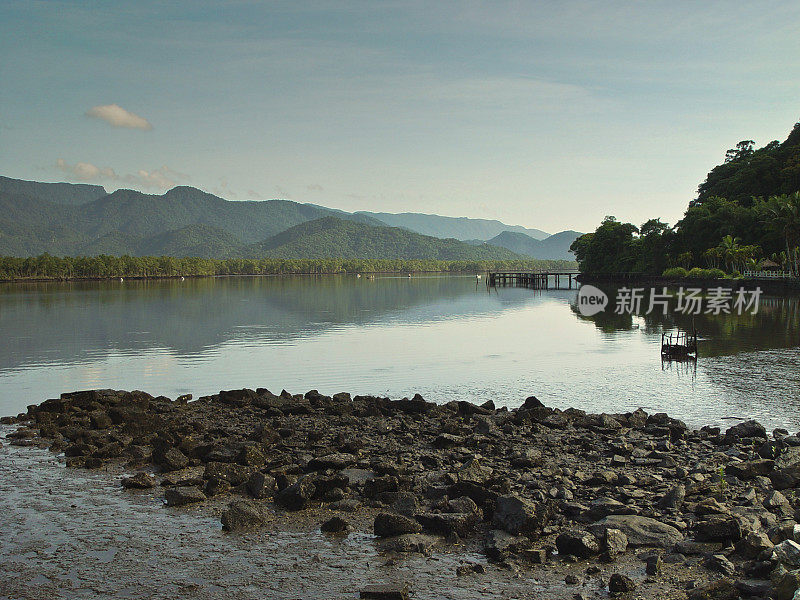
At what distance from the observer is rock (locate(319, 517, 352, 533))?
10.5 meters

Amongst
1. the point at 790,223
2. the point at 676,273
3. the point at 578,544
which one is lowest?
the point at 578,544

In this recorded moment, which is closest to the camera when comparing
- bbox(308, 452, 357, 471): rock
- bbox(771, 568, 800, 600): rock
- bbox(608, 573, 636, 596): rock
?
bbox(771, 568, 800, 600): rock

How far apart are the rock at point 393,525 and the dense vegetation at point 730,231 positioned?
85.2 metres

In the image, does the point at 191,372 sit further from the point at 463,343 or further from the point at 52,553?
the point at 52,553

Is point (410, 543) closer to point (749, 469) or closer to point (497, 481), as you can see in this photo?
point (497, 481)

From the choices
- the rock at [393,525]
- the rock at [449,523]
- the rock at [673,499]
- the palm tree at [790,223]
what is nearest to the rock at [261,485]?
the rock at [393,525]

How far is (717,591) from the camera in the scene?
7.84m

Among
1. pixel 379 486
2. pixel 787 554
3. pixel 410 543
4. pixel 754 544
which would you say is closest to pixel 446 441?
pixel 379 486

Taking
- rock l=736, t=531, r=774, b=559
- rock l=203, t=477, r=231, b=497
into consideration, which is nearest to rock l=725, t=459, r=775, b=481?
rock l=736, t=531, r=774, b=559

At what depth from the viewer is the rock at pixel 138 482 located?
1291 centimetres

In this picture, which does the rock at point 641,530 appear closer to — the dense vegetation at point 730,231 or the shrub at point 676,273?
the dense vegetation at point 730,231

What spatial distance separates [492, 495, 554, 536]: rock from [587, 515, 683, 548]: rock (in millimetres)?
732

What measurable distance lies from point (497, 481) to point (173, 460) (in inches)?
282

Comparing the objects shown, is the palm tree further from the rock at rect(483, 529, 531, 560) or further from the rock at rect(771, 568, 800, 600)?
the rock at rect(771, 568, 800, 600)
